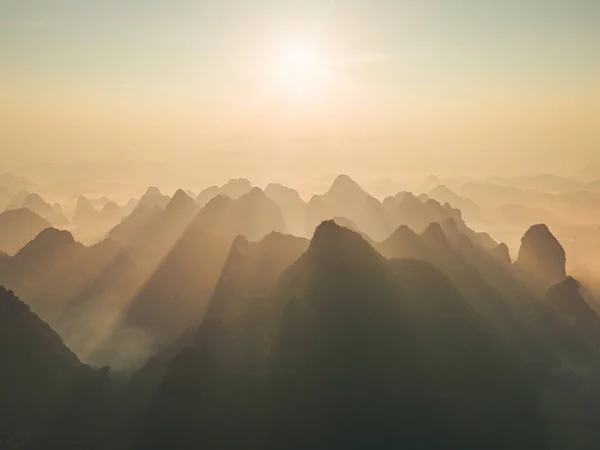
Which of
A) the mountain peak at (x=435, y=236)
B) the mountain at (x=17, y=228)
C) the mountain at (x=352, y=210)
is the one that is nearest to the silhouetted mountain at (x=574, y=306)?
the mountain peak at (x=435, y=236)

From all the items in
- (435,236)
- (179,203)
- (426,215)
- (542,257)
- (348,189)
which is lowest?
(435,236)

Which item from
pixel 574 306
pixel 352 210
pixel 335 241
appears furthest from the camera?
pixel 352 210

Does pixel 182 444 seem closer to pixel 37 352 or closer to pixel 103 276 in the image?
pixel 37 352

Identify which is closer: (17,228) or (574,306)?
(574,306)

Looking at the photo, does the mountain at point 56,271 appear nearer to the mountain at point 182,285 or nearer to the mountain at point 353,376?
the mountain at point 182,285

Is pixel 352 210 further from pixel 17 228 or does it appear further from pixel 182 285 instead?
pixel 17 228

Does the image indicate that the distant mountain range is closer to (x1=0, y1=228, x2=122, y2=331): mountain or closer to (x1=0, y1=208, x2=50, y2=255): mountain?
(x1=0, y1=228, x2=122, y2=331): mountain

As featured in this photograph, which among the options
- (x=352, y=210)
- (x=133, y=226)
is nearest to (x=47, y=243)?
(x=133, y=226)

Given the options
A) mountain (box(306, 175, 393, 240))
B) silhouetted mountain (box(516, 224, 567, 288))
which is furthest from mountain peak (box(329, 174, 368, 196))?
silhouetted mountain (box(516, 224, 567, 288))
